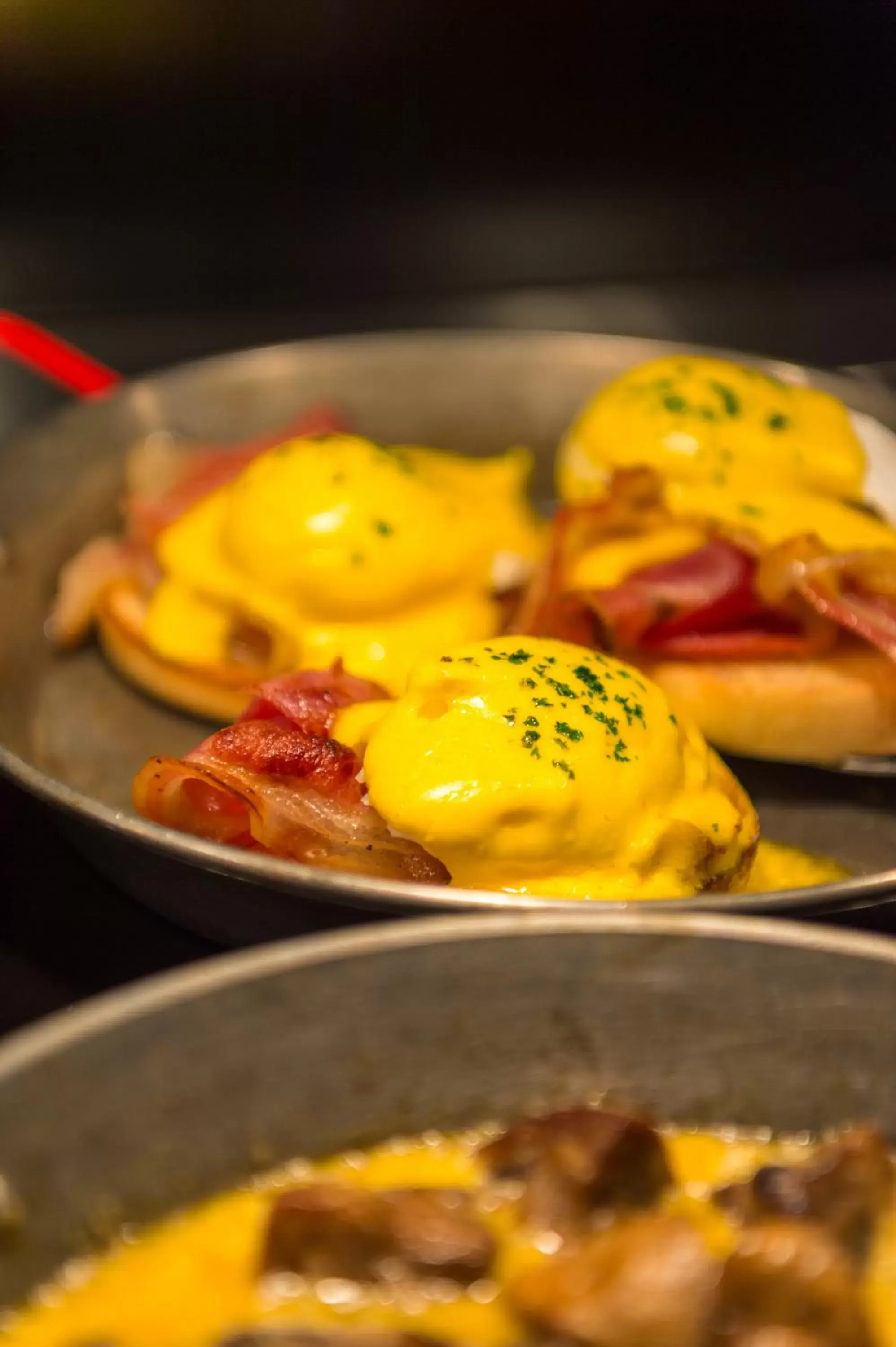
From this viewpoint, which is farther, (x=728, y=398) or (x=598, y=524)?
(x=728, y=398)

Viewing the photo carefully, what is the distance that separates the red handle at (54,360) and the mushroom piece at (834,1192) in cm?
181

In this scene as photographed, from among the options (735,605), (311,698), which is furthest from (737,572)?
(311,698)

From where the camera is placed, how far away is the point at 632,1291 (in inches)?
36.8

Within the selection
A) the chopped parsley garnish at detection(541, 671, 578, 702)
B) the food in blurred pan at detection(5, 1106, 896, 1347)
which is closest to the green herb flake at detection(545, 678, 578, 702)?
the chopped parsley garnish at detection(541, 671, 578, 702)

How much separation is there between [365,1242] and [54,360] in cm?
184

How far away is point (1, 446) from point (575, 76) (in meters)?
1.44

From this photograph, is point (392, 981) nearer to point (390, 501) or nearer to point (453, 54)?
point (390, 501)

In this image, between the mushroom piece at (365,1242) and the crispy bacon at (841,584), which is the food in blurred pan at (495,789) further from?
the mushroom piece at (365,1242)

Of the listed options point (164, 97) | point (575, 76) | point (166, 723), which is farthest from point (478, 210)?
point (166, 723)

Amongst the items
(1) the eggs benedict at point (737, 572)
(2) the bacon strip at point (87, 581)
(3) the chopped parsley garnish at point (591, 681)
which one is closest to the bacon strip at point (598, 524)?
(1) the eggs benedict at point (737, 572)

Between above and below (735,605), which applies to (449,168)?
above

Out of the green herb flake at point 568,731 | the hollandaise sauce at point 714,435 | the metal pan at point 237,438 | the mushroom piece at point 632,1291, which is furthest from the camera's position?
the hollandaise sauce at point 714,435

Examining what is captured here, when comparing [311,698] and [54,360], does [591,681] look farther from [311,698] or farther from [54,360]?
[54,360]

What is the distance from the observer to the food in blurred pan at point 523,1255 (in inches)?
37.3
